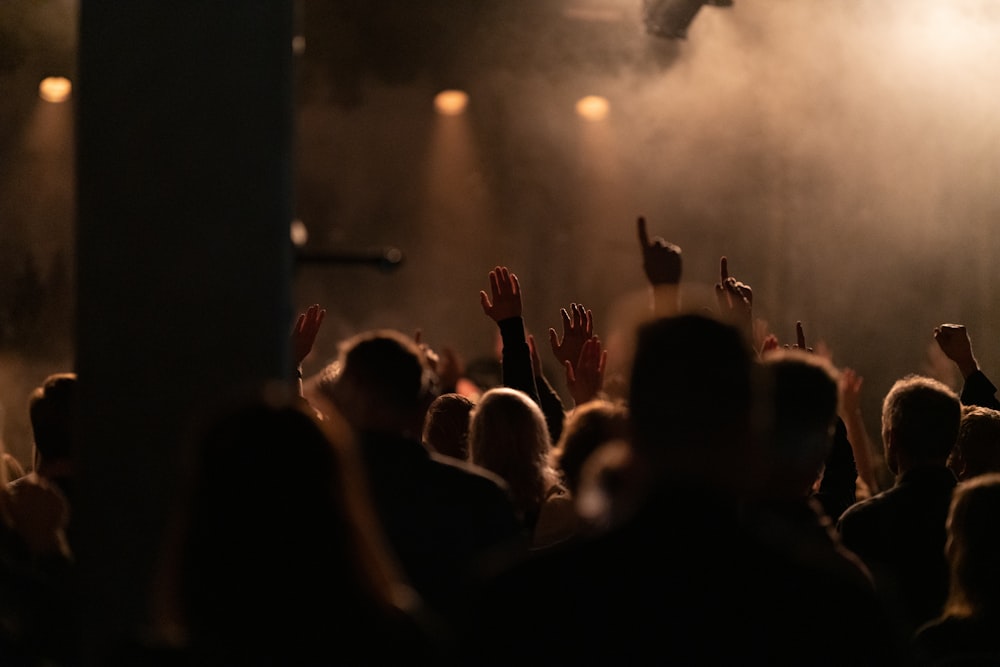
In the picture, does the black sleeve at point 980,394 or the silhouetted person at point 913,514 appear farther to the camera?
the black sleeve at point 980,394

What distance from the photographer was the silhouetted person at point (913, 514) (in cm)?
237

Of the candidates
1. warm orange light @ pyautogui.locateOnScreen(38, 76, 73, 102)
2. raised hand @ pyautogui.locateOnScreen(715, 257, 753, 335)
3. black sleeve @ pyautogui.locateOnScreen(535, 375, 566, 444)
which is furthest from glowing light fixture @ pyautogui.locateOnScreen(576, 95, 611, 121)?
raised hand @ pyautogui.locateOnScreen(715, 257, 753, 335)

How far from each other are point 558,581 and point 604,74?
7.57 metres

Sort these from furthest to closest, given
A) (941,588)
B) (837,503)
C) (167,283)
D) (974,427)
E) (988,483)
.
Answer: (837,503)
(974,427)
(941,588)
(988,483)
(167,283)

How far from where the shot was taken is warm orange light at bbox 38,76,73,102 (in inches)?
295

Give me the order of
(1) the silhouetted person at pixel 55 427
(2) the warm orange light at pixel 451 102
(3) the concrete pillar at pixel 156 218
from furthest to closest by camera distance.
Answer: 1. (2) the warm orange light at pixel 451 102
2. (1) the silhouetted person at pixel 55 427
3. (3) the concrete pillar at pixel 156 218

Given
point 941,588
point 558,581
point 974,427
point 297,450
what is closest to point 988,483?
point 941,588

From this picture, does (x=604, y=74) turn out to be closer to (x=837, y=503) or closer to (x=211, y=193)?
(x=837, y=503)

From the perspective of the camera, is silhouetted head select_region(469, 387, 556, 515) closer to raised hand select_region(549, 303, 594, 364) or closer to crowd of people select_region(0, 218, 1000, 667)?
crowd of people select_region(0, 218, 1000, 667)

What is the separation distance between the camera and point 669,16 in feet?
25.1

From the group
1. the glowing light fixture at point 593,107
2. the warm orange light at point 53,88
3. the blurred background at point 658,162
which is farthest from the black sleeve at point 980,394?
the warm orange light at point 53,88

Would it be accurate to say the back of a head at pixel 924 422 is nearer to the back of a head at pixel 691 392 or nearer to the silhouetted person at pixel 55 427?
the back of a head at pixel 691 392

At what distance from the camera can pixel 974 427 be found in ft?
9.40

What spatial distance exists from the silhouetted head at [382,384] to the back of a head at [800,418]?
586mm
